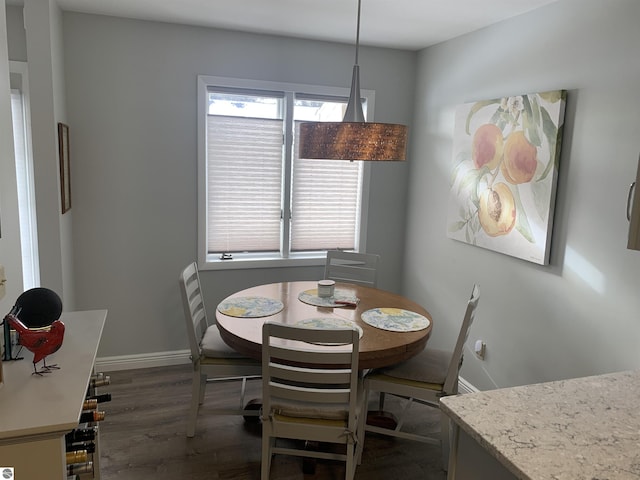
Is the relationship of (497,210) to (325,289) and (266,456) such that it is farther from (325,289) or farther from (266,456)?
(266,456)

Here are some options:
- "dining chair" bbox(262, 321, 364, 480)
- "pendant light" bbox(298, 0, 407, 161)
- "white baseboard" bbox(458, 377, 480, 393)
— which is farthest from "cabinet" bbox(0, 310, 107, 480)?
"white baseboard" bbox(458, 377, 480, 393)

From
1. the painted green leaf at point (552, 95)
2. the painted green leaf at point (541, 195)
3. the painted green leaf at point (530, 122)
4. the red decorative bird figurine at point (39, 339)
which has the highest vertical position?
the painted green leaf at point (552, 95)

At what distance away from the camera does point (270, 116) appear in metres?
3.71

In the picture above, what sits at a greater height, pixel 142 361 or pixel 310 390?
pixel 310 390

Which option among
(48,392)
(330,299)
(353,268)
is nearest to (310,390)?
(330,299)

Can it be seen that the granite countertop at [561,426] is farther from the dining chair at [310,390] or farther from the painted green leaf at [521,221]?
the painted green leaf at [521,221]

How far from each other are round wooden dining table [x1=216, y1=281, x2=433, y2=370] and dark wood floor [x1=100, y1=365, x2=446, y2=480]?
0.59m

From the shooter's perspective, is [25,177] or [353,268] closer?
[25,177]

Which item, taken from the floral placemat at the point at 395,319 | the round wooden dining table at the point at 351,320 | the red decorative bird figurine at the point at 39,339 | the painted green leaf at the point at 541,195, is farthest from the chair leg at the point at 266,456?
the painted green leaf at the point at 541,195

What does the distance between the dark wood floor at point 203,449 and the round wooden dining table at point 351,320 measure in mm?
591

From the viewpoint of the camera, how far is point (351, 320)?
2619 millimetres

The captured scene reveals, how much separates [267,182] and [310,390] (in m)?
2.05

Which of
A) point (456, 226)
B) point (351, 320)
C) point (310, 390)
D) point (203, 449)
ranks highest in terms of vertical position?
point (456, 226)

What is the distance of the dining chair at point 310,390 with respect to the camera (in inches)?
79.4
